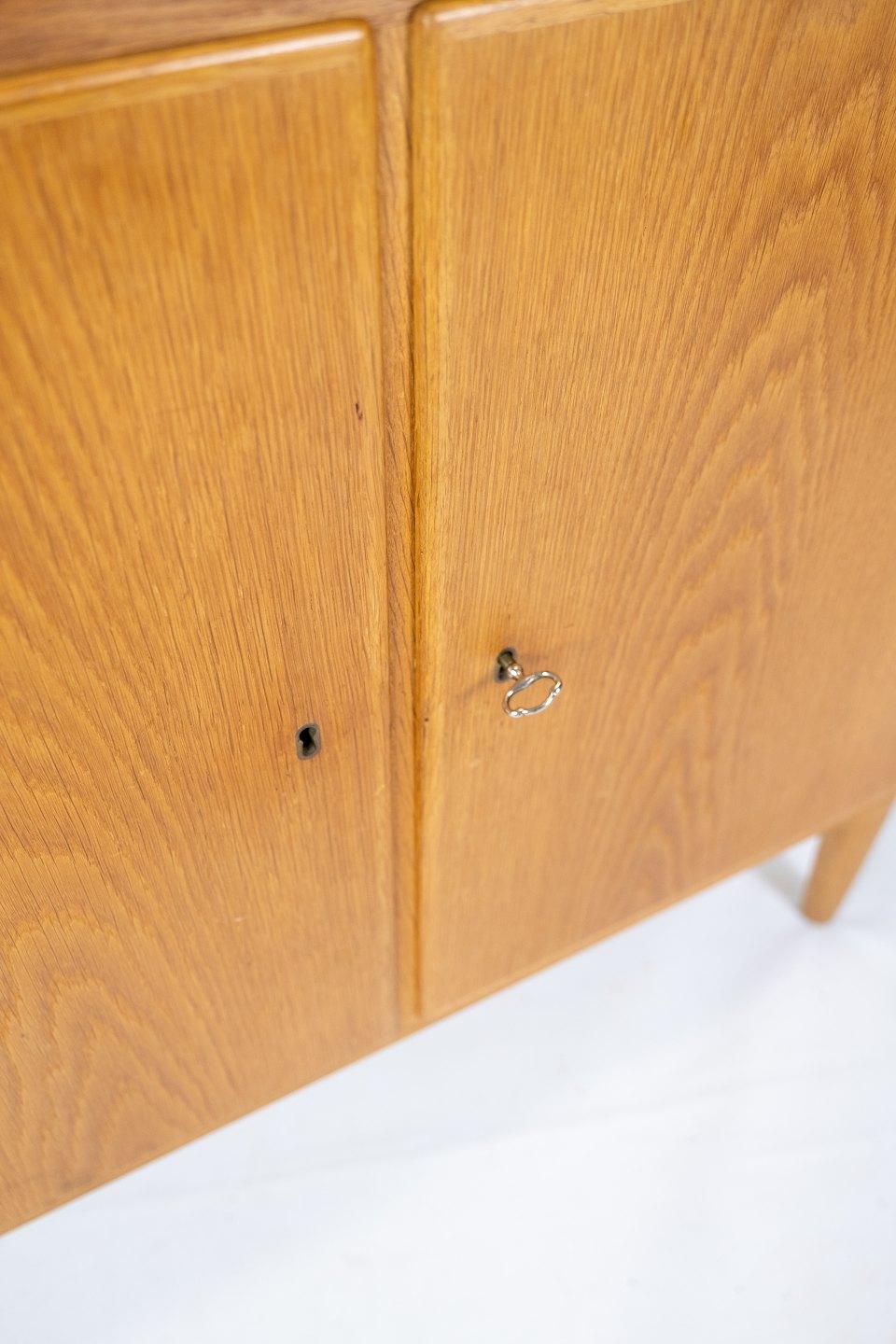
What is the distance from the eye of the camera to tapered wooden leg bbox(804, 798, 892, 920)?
3.32ft

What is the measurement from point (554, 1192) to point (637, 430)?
714mm

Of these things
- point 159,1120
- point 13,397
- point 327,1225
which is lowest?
point 327,1225

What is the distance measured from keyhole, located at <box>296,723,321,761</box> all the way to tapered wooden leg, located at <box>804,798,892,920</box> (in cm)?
58

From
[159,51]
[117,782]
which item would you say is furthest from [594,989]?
[159,51]

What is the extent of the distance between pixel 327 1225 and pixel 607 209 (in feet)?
2.75

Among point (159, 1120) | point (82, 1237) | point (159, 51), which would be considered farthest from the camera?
point (82, 1237)

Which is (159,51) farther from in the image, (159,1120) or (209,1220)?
(209,1220)

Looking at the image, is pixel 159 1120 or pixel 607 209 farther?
pixel 159 1120

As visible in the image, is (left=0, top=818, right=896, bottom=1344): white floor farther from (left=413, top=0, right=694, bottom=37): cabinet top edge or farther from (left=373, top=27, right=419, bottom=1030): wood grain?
(left=413, top=0, right=694, bottom=37): cabinet top edge

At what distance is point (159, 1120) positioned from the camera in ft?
2.29

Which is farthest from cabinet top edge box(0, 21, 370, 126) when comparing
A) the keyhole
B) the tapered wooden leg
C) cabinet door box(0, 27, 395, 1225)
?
the tapered wooden leg

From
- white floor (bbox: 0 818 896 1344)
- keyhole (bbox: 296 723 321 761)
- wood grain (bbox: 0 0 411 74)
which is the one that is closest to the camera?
wood grain (bbox: 0 0 411 74)

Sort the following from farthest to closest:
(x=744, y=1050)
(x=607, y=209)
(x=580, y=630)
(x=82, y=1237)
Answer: (x=744, y=1050), (x=82, y=1237), (x=580, y=630), (x=607, y=209)

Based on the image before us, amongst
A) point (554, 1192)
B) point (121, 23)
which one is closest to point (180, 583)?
point (121, 23)
